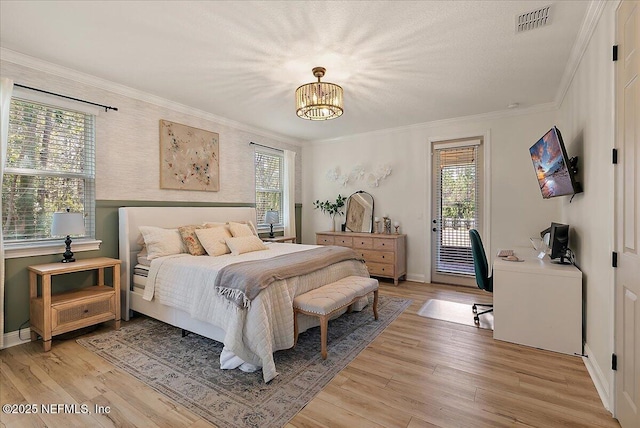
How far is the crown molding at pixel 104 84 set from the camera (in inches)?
110

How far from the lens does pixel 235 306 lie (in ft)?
7.70

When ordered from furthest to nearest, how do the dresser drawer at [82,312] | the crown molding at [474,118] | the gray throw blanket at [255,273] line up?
the crown molding at [474,118], the dresser drawer at [82,312], the gray throw blanket at [255,273]

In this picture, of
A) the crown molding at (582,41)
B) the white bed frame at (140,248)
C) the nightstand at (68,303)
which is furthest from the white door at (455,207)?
the nightstand at (68,303)

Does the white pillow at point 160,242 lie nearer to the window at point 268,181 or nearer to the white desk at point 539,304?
the window at point 268,181

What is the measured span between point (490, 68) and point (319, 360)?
3197 millimetres

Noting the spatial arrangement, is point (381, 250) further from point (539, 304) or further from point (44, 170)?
point (44, 170)

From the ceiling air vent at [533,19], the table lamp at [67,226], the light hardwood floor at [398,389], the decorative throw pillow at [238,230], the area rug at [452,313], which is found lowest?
the light hardwood floor at [398,389]

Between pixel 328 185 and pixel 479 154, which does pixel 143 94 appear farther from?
pixel 479 154

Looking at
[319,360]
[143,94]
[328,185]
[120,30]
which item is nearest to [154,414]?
[319,360]

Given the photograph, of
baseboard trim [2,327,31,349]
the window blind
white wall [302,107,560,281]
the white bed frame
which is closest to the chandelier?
the white bed frame

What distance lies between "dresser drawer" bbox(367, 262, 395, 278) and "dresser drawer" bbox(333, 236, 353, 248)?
474 millimetres

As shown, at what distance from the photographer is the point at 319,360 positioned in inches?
98.0

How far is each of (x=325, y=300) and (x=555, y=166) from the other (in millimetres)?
2417

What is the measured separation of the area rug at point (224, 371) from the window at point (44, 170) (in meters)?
1.22
